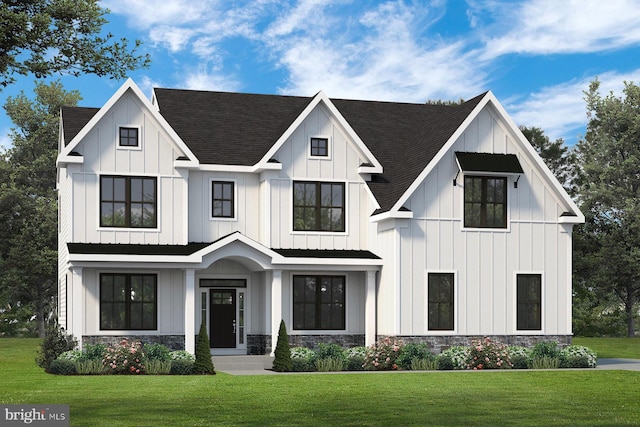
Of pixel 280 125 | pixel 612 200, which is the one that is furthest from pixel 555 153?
pixel 280 125

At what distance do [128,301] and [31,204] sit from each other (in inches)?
968

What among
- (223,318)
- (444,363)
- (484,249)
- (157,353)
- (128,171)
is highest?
(128,171)

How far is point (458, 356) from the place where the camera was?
3027 cm

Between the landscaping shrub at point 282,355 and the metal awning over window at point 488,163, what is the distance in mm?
8216

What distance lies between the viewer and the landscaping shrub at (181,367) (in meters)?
27.6

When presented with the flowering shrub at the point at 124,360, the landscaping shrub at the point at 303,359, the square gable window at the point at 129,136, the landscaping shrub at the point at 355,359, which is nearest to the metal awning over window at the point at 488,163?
the landscaping shrub at the point at 355,359

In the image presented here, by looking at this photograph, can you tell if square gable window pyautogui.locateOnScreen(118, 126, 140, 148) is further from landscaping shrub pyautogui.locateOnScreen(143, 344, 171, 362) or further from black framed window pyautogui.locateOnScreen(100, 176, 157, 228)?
landscaping shrub pyautogui.locateOnScreen(143, 344, 171, 362)

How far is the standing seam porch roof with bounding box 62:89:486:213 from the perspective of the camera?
108ft

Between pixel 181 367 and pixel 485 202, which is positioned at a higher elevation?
pixel 485 202

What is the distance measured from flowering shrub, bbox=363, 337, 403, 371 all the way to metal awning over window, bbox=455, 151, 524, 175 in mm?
6323

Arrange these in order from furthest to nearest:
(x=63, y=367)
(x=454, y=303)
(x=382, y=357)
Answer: (x=454, y=303) → (x=382, y=357) → (x=63, y=367)

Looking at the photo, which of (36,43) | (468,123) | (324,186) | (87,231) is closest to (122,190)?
(87,231)

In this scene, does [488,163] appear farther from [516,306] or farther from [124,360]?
[124,360]

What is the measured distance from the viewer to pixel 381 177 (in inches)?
1350
